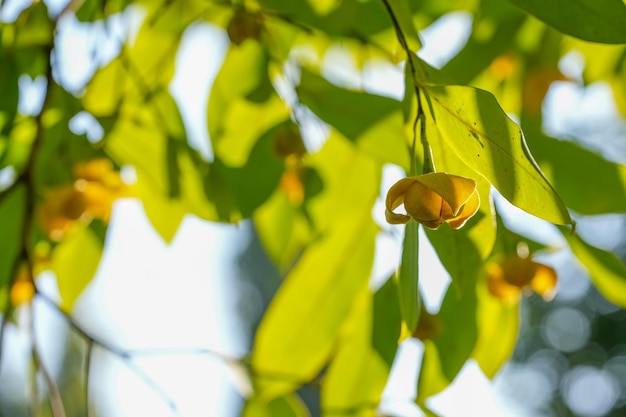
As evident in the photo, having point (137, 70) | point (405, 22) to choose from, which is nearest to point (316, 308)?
point (137, 70)

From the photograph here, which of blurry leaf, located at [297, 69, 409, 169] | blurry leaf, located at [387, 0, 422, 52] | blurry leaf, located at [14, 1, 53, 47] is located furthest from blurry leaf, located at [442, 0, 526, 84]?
blurry leaf, located at [14, 1, 53, 47]

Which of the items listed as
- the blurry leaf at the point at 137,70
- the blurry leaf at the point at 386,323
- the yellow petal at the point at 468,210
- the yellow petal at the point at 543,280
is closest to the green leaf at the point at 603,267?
the yellow petal at the point at 543,280

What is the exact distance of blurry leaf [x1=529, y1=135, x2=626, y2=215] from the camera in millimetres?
962

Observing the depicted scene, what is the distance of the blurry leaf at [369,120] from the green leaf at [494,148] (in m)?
0.35

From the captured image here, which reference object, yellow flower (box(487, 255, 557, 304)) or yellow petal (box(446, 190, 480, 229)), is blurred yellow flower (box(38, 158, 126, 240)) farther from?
yellow petal (box(446, 190, 480, 229))

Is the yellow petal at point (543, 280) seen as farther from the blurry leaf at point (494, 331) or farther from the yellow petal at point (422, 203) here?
the yellow petal at point (422, 203)

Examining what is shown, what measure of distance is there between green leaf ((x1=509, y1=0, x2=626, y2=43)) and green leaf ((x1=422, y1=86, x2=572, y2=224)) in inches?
3.7

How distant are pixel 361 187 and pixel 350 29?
0.64ft

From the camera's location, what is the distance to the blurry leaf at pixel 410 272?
0.58 metres

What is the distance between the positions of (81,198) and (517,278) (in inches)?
17.8

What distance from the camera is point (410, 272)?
1.91 ft

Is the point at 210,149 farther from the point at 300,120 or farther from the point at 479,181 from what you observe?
the point at 479,181

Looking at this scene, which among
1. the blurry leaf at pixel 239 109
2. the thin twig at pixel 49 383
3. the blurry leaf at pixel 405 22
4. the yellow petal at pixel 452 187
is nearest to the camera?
the yellow petal at pixel 452 187

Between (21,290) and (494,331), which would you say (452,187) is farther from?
(21,290)
